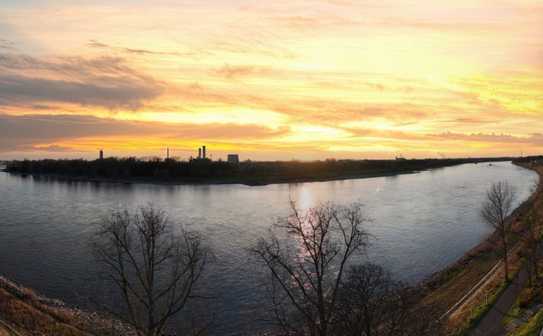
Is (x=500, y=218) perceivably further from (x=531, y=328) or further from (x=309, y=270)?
(x=531, y=328)

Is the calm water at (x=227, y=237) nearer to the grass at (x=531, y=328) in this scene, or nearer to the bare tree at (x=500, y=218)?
the bare tree at (x=500, y=218)

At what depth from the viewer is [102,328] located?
22.8 m

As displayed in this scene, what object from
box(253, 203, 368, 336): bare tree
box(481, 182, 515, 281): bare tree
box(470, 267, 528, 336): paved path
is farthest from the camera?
box(481, 182, 515, 281): bare tree

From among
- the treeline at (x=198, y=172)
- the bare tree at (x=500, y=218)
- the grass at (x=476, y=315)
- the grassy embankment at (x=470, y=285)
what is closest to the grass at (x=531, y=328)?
the grass at (x=476, y=315)

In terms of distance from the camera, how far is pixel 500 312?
71.3 ft

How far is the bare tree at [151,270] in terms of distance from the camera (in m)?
18.8

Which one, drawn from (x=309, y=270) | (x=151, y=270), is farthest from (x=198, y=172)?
(x=151, y=270)

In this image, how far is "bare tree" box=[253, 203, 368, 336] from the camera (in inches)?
681

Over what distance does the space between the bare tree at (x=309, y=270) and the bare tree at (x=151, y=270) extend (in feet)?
13.7

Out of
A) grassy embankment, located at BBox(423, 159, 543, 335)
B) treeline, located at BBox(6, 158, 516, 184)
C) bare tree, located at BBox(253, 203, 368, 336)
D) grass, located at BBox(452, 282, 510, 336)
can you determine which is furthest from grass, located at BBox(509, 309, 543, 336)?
treeline, located at BBox(6, 158, 516, 184)

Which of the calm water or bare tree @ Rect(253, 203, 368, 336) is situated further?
the calm water

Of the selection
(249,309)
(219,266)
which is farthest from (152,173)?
(249,309)

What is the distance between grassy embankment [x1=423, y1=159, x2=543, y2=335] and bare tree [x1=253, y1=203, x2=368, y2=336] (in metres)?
5.45

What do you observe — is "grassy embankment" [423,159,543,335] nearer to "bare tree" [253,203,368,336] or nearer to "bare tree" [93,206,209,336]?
"bare tree" [253,203,368,336]
